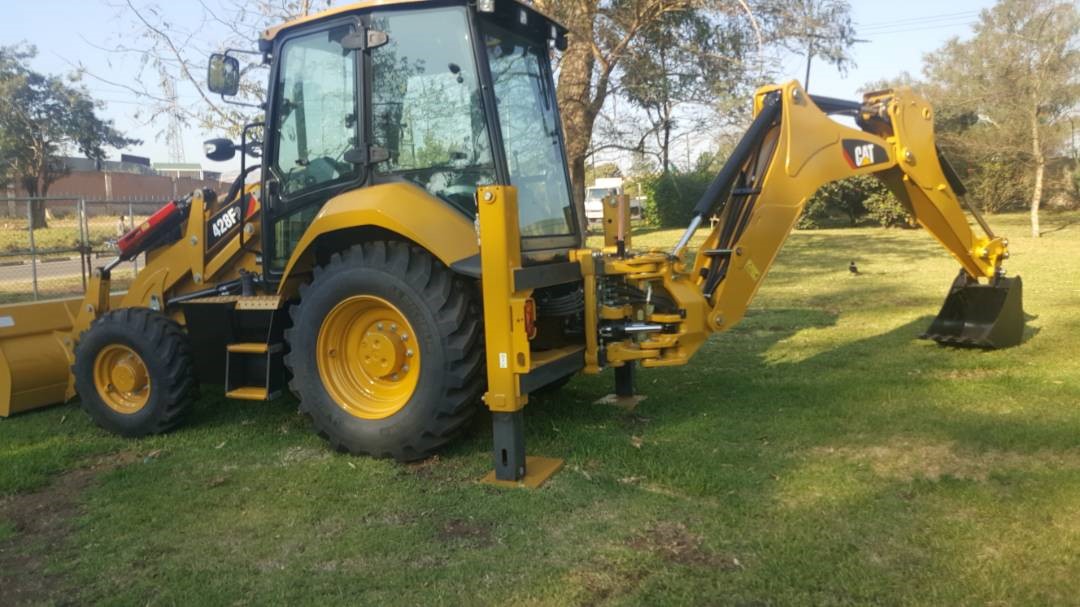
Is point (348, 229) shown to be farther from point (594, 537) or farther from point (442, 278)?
point (594, 537)

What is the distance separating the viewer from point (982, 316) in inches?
282

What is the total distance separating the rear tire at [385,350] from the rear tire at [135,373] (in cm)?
99

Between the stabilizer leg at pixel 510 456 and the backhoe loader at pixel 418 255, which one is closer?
the stabilizer leg at pixel 510 456

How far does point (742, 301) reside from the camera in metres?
5.30

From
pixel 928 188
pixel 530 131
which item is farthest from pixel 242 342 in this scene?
pixel 928 188

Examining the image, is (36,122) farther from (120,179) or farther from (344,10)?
(344,10)

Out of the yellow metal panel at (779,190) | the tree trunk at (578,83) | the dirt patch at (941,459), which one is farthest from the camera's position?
the tree trunk at (578,83)

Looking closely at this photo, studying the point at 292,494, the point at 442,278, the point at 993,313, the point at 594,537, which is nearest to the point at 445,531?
the point at 594,537

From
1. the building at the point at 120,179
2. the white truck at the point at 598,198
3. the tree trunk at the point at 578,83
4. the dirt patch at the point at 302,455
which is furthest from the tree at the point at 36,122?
the dirt patch at the point at 302,455

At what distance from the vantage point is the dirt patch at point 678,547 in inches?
131

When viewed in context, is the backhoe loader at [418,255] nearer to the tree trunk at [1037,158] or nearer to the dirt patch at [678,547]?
the dirt patch at [678,547]

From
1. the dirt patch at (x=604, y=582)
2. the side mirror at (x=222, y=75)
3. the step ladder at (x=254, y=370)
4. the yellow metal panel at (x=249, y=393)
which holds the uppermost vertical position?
the side mirror at (x=222, y=75)

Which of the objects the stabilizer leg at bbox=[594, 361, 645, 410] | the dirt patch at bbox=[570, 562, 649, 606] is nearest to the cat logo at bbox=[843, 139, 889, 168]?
the stabilizer leg at bbox=[594, 361, 645, 410]

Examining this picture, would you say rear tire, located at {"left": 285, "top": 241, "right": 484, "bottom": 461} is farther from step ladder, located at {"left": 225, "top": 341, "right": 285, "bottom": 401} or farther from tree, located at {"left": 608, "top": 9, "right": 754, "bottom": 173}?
tree, located at {"left": 608, "top": 9, "right": 754, "bottom": 173}
